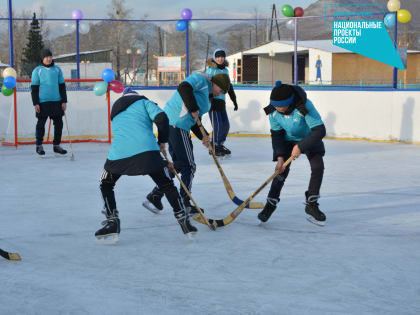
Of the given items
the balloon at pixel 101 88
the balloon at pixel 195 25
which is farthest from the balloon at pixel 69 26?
the balloon at pixel 101 88

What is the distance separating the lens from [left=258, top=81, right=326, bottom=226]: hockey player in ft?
14.0

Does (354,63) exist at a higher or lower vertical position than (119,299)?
higher

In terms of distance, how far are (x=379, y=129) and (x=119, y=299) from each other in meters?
8.52

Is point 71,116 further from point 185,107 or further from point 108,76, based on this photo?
point 185,107

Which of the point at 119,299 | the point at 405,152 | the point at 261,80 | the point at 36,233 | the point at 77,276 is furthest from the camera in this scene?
the point at 261,80

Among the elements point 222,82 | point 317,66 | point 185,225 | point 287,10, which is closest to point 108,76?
point 287,10

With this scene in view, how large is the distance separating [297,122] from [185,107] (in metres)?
0.92

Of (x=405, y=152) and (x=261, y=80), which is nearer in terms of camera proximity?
(x=405, y=152)

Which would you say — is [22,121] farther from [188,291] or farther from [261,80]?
[261,80]

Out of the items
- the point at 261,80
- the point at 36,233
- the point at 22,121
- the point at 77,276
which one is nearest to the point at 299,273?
→ the point at 77,276

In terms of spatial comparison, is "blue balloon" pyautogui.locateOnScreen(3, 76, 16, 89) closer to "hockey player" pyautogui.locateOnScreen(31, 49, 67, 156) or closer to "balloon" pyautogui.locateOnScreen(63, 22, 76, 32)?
"hockey player" pyautogui.locateOnScreen(31, 49, 67, 156)

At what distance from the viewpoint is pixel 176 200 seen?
4.18 m

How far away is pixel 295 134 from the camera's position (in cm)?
455

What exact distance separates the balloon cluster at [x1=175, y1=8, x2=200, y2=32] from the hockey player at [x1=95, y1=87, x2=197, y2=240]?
26.1 feet
